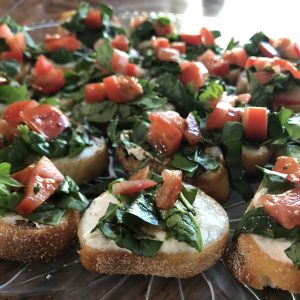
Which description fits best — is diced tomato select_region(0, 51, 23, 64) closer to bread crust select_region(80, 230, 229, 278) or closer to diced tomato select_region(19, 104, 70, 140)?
diced tomato select_region(19, 104, 70, 140)

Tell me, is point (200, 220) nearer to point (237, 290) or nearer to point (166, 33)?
point (237, 290)

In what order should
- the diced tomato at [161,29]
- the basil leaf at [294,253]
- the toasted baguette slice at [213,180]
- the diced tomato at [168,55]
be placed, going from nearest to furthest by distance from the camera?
1. the basil leaf at [294,253]
2. the toasted baguette slice at [213,180]
3. the diced tomato at [168,55]
4. the diced tomato at [161,29]

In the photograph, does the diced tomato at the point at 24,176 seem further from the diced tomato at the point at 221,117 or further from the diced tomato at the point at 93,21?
the diced tomato at the point at 93,21

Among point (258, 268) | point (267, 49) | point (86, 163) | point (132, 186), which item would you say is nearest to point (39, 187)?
point (132, 186)

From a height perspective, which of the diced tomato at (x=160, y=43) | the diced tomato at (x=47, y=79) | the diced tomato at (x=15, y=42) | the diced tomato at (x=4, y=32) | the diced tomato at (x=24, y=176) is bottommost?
the diced tomato at (x=47, y=79)

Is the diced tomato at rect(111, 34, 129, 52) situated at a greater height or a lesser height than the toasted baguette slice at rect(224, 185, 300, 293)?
greater

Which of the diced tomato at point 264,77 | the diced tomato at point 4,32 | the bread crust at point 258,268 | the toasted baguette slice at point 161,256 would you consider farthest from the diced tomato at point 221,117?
the diced tomato at point 4,32

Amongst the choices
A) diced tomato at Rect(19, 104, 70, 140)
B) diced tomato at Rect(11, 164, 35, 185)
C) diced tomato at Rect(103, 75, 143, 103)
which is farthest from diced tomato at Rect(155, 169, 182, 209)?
diced tomato at Rect(103, 75, 143, 103)
